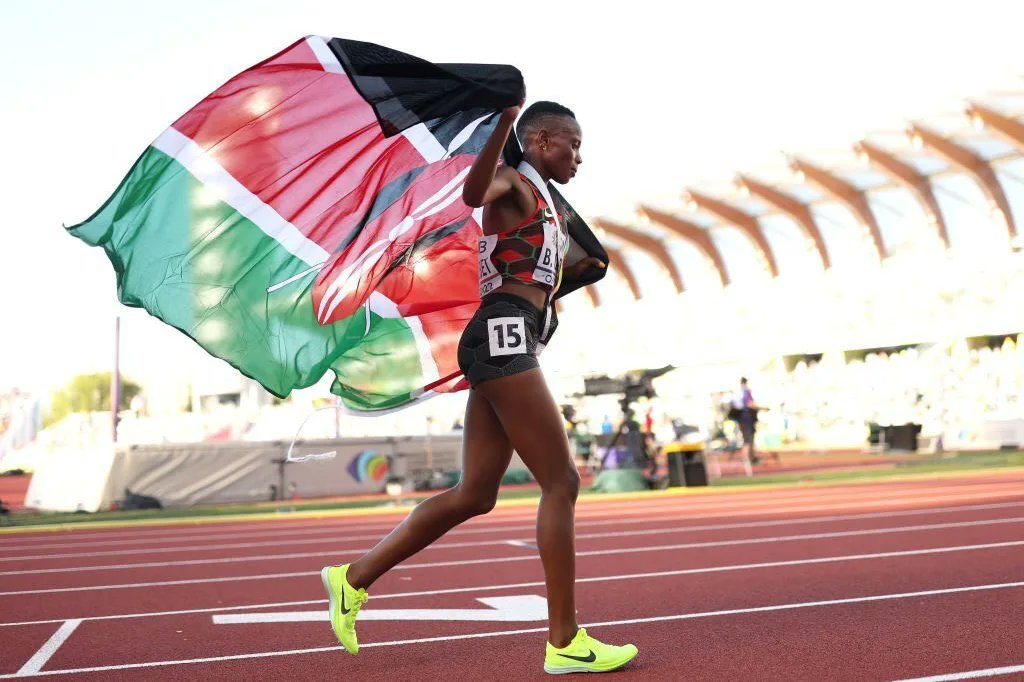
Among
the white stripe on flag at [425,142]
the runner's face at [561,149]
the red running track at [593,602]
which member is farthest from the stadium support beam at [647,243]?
the runner's face at [561,149]

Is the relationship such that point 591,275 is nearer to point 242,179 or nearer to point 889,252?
point 242,179

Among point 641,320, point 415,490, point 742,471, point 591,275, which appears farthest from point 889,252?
point 591,275

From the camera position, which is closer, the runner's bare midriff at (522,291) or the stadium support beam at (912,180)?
the runner's bare midriff at (522,291)

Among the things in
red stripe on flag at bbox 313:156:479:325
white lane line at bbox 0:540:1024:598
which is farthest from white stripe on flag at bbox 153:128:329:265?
white lane line at bbox 0:540:1024:598

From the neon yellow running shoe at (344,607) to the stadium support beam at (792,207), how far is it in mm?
46506

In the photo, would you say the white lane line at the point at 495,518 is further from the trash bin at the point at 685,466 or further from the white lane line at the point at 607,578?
the white lane line at the point at 607,578

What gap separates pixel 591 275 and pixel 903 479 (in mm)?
14436

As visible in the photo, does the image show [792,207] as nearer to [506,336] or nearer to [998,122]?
[998,122]

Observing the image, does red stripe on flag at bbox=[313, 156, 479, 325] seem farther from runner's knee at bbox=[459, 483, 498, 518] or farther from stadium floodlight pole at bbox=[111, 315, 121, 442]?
stadium floodlight pole at bbox=[111, 315, 121, 442]

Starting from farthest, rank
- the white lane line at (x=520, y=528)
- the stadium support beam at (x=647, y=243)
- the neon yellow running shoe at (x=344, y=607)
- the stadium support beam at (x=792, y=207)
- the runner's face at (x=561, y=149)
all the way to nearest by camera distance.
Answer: the stadium support beam at (x=647, y=243) < the stadium support beam at (x=792, y=207) < the white lane line at (x=520, y=528) < the neon yellow running shoe at (x=344, y=607) < the runner's face at (x=561, y=149)

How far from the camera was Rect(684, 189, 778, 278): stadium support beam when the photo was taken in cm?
5303

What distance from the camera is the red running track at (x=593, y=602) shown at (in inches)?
182

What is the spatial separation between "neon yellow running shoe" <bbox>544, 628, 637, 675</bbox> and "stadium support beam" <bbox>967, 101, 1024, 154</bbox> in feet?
127

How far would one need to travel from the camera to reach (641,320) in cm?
5988
